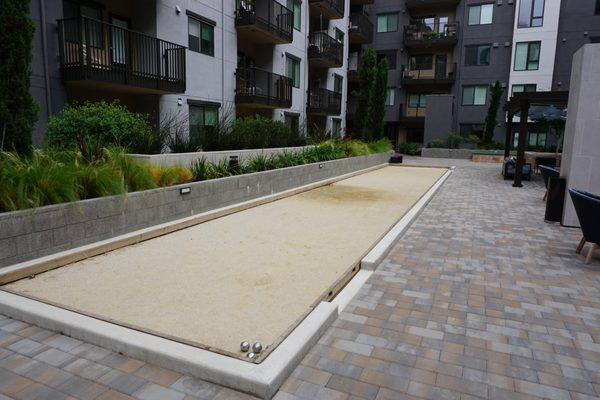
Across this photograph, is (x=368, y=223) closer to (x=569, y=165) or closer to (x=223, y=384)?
(x=569, y=165)

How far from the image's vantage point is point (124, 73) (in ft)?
38.4

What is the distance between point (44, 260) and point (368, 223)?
487 cm

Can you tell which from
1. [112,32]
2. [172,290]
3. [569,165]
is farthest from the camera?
[112,32]

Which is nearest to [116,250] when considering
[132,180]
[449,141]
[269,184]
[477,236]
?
[132,180]

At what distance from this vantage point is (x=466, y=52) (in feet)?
106

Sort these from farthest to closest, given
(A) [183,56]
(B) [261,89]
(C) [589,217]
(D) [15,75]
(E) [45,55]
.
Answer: (B) [261,89] < (A) [183,56] < (E) [45,55] < (D) [15,75] < (C) [589,217]

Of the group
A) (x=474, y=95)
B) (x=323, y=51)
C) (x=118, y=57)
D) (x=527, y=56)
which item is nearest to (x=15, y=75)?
(x=118, y=57)

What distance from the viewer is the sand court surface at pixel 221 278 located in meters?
3.52

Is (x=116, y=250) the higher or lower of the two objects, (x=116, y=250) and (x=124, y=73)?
the lower

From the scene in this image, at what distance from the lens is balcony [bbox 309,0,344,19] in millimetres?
23328

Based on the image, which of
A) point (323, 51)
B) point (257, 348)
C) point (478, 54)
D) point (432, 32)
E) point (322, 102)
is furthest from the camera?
point (432, 32)

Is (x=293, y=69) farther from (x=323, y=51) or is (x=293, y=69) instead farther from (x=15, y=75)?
(x=15, y=75)

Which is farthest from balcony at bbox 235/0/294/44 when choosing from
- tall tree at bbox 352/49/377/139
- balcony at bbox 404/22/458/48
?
balcony at bbox 404/22/458/48

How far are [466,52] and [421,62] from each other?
11.6 ft
